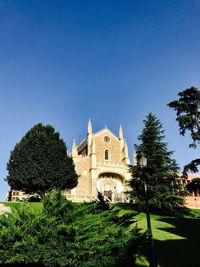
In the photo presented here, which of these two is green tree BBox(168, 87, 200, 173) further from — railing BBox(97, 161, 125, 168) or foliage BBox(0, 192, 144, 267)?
railing BBox(97, 161, 125, 168)

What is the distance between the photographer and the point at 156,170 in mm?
27250

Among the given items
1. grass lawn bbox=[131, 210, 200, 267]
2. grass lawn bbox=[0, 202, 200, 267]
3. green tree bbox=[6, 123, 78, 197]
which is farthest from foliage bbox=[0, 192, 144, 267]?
green tree bbox=[6, 123, 78, 197]

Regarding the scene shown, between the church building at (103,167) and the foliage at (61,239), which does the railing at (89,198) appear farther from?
the foliage at (61,239)

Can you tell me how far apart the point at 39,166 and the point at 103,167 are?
18910mm

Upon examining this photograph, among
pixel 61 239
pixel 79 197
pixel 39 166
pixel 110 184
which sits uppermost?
pixel 39 166

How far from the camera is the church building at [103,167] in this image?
4350 cm

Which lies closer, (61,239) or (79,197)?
(61,239)

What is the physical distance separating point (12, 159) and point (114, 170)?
70.5ft

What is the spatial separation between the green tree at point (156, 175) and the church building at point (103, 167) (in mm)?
12416

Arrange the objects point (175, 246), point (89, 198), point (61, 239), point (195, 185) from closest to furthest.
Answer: point (61, 239) < point (175, 246) < point (195, 185) < point (89, 198)

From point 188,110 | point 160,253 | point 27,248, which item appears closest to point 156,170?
point 188,110

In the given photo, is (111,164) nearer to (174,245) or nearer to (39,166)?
(39,166)

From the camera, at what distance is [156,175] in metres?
26.8

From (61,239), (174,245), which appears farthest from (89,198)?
(61,239)
